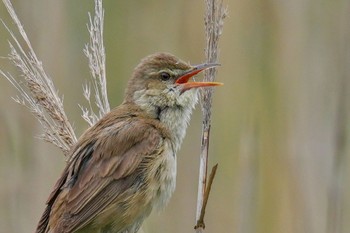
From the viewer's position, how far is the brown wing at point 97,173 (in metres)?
3.67

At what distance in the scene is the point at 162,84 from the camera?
4.11 m

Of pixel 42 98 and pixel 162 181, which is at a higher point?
pixel 42 98

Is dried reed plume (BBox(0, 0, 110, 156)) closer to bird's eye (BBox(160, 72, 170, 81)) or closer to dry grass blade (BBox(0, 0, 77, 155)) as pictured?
dry grass blade (BBox(0, 0, 77, 155))

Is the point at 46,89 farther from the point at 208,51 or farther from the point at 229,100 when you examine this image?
the point at 229,100

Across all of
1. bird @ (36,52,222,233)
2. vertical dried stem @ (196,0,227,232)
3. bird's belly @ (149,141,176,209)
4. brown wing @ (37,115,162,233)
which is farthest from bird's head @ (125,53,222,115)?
vertical dried stem @ (196,0,227,232)

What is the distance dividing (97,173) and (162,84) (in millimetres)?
619

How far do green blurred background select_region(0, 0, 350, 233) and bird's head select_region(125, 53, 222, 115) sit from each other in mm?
376

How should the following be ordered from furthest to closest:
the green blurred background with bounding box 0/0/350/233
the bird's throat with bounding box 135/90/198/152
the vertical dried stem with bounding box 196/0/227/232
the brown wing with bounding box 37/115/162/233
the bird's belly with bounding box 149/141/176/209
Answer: the green blurred background with bounding box 0/0/350/233, the bird's throat with bounding box 135/90/198/152, the bird's belly with bounding box 149/141/176/209, the brown wing with bounding box 37/115/162/233, the vertical dried stem with bounding box 196/0/227/232

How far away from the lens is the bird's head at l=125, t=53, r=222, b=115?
13.2 ft

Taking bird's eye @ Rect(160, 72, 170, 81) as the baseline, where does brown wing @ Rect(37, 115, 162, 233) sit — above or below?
below

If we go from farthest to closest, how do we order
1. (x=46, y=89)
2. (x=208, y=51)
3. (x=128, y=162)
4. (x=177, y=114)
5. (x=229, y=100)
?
(x=229, y=100) → (x=177, y=114) → (x=128, y=162) → (x=46, y=89) → (x=208, y=51)

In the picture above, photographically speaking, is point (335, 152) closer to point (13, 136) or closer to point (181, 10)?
point (13, 136)

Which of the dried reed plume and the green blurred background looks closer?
the dried reed plume

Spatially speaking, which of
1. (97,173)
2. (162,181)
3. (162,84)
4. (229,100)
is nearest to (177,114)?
A: (162,84)
